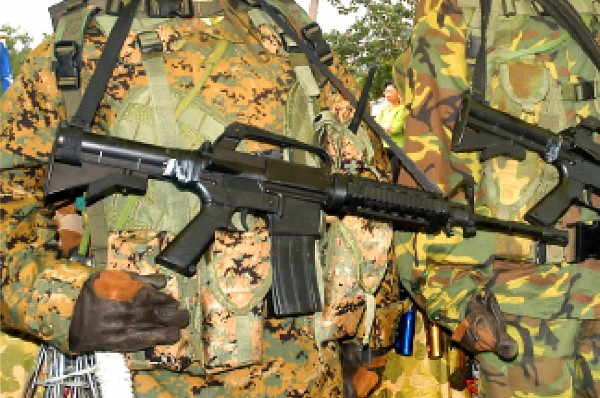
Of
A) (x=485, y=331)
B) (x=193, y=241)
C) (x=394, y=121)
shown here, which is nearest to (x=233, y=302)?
(x=193, y=241)

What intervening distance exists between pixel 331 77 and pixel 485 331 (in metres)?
1.06

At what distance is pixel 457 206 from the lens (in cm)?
263

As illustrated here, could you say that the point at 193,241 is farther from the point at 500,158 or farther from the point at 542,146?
the point at 542,146

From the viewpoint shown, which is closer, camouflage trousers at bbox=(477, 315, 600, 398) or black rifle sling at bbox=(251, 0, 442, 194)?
black rifle sling at bbox=(251, 0, 442, 194)

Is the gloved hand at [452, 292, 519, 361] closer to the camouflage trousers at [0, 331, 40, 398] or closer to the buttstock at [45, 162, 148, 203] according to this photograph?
the buttstock at [45, 162, 148, 203]

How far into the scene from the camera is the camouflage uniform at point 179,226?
2199mm

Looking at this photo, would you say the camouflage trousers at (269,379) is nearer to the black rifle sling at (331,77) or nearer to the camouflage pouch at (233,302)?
the camouflage pouch at (233,302)

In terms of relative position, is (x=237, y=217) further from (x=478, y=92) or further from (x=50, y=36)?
(x=478, y=92)

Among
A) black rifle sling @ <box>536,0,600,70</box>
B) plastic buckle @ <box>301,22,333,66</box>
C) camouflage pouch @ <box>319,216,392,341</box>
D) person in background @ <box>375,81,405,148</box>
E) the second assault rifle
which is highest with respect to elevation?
person in background @ <box>375,81,405,148</box>

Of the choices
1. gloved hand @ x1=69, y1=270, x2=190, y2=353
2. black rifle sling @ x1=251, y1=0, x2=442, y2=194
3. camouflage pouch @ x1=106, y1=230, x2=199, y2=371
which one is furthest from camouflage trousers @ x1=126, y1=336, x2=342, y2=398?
black rifle sling @ x1=251, y1=0, x2=442, y2=194

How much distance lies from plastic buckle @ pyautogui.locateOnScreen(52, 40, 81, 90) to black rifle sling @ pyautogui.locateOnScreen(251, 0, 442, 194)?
718mm

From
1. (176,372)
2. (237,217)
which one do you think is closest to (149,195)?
(237,217)

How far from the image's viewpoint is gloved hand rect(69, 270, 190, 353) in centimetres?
207

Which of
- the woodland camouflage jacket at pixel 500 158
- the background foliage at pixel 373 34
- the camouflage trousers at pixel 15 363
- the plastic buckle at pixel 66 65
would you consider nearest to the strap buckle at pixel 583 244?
the woodland camouflage jacket at pixel 500 158
